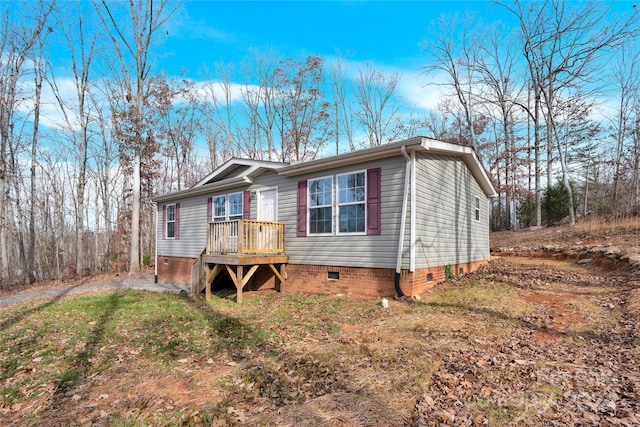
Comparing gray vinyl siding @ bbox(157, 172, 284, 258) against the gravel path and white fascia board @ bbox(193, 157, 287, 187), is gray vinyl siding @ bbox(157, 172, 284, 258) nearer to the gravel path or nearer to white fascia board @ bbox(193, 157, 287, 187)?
white fascia board @ bbox(193, 157, 287, 187)

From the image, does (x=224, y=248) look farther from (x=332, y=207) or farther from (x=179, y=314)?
(x=332, y=207)

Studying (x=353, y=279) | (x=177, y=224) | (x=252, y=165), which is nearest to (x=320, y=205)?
(x=353, y=279)

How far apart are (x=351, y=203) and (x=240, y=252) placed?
3245mm

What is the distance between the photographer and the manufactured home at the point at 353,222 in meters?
7.93

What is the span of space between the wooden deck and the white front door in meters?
0.77

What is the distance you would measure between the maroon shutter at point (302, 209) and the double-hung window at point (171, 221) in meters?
7.82

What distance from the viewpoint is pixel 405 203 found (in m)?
7.74

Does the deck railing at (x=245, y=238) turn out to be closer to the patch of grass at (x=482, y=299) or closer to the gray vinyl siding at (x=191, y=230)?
the gray vinyl siding at (x=191, y=230)

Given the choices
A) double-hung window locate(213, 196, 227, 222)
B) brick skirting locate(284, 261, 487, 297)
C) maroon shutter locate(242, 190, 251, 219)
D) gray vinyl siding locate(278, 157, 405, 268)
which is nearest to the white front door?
maroon shutter locate(242, 190, 251, 219)

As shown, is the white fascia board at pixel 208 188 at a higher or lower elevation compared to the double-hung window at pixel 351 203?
higher

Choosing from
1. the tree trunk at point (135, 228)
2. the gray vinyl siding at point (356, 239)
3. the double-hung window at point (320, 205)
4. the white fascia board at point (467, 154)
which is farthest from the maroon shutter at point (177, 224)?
the white fascia board at point (467, 154)

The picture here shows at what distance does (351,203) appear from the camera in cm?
880

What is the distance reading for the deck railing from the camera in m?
9.20

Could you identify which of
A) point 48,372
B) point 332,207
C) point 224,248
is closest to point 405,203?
point 332,207
